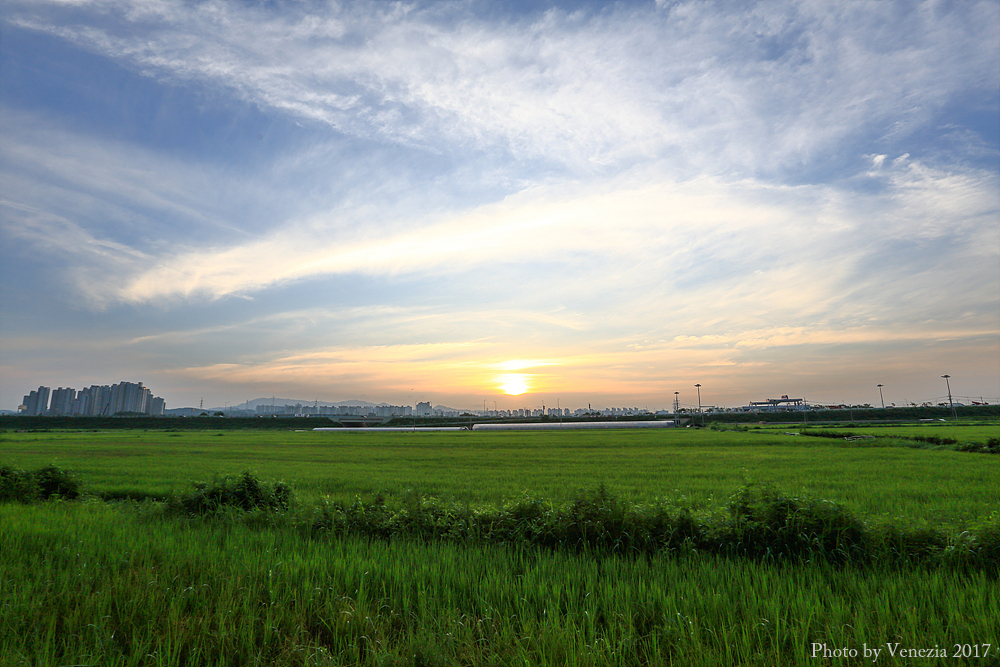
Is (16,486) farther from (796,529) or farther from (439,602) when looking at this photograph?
(796,529)

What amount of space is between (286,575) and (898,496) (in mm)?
16235

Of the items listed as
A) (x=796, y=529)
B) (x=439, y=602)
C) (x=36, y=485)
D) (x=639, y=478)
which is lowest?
(x=639, y=478)

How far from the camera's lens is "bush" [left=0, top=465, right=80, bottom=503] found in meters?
13.0

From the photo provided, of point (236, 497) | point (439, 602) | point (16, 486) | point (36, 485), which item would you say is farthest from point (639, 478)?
point (16, 486)

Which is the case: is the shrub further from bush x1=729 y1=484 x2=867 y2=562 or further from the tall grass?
bush x1=729 y1=484 x2=867 y2=562

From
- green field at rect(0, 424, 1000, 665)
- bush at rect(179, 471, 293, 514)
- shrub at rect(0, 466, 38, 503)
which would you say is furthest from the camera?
shrub at rect(0, 466, 38, 503)

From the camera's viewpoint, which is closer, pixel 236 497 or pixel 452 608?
pixel 452 608

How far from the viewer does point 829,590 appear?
5.25 m

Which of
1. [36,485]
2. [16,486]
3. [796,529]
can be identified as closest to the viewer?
[796,529]

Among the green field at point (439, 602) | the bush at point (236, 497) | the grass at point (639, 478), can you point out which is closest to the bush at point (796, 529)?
the green field at point (439, 602)

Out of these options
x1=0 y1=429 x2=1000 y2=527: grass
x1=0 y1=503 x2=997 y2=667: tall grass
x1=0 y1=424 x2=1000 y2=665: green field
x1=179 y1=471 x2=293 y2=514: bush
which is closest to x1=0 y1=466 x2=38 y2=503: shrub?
x1=0 y1=429 x2=1000 y2=527: grass

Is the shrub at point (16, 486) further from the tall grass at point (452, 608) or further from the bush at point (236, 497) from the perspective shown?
the tall grass at point (452, 608)

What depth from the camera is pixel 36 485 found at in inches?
542

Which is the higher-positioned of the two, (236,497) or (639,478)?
(236,497)
